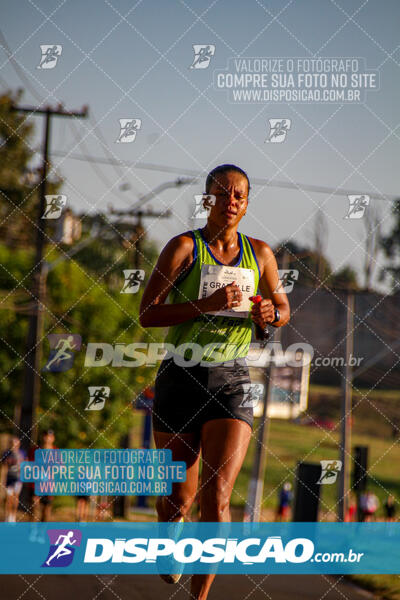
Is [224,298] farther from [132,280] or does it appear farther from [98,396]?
[98,396]

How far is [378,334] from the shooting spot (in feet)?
40.3

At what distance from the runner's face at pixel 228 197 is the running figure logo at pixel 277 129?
54.4 inches

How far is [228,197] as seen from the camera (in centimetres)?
376

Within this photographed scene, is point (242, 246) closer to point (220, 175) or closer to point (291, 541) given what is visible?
point (220, 175)

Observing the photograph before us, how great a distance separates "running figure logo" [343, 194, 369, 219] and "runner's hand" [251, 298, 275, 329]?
184 cm

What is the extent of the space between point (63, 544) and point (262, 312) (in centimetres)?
207

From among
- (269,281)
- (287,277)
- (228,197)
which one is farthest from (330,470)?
(228,197)

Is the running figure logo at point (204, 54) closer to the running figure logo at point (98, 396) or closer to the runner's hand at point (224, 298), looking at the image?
the runner's hand at point (224, 298)

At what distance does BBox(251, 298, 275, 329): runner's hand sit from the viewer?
363 centimetres

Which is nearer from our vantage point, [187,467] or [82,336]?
[187,467]

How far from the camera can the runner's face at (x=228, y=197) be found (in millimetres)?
3756

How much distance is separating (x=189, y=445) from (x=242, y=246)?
94cm

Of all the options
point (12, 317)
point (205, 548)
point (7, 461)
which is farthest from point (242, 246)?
point (12, 317)

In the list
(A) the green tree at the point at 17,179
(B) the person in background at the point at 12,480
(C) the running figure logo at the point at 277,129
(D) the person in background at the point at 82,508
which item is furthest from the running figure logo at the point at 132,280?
(B) the person in background at the point at 12,480
